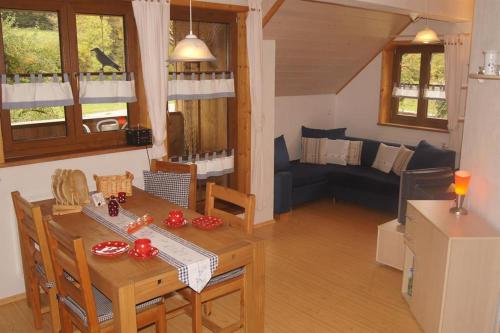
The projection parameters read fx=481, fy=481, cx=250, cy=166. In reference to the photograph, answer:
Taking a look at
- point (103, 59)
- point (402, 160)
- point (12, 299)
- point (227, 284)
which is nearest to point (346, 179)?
point (402, 160)

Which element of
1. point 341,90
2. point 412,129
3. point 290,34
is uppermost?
point 290,34

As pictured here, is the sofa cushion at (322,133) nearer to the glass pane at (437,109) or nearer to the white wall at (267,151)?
the glass pane at (437,109)

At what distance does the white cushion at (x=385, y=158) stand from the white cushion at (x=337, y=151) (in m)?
0.42

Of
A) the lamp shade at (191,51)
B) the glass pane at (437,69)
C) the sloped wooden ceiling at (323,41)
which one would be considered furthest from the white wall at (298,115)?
the lamp shade at (191,51)

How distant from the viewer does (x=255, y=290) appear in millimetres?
2824

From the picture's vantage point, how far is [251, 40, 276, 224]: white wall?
4.96 meters

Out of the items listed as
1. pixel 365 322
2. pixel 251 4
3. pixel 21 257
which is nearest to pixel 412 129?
pixel 251 4

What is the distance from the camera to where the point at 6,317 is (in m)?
3.40

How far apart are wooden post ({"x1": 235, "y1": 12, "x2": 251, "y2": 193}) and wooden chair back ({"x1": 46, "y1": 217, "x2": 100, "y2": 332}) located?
2.55 metres

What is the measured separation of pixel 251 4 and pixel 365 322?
295cm

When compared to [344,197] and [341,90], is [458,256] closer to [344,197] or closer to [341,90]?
[344,197]

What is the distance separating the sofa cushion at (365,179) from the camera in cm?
562

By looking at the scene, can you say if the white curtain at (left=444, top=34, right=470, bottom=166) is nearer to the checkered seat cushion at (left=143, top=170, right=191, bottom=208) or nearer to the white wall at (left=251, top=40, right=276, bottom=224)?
the white wall at (left=251, top=40, right=276, bottom=224)

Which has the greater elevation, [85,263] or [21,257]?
[85,263]
